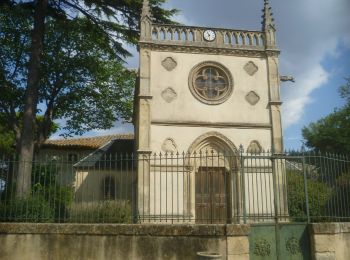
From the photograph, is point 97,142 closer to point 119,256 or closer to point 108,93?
point 108,93

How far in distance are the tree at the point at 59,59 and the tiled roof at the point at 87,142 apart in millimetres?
8698

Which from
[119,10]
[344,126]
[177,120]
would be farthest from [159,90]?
[344,126]

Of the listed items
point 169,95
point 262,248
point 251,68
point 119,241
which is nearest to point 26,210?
point 119,241

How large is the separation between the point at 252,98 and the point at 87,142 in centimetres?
2126

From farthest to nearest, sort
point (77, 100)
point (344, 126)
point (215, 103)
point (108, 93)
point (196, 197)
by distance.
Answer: point (344, 126)
point (108, 93)
point (77, 100)
point (215, 103)
point (196, 197)

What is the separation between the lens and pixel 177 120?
56.2 feet

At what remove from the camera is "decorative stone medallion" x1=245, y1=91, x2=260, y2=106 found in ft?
59.0

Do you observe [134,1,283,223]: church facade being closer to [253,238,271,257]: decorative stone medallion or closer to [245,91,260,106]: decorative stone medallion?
[245,91,260,106]: decorative stone medallion

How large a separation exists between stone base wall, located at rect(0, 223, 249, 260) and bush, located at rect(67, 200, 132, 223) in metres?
1.20

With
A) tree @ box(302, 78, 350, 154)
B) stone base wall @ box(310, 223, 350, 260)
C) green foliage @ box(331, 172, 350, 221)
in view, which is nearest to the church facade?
green foliage @ box(331, 172, 350, 221)

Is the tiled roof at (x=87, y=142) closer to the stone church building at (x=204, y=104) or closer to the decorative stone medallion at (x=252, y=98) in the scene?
the stone church building at (x=204, y=104)

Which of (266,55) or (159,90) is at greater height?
(266,55)

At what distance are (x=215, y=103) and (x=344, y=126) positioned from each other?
20618 millimetres

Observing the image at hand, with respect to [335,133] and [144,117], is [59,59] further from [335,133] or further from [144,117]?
[335,133]
